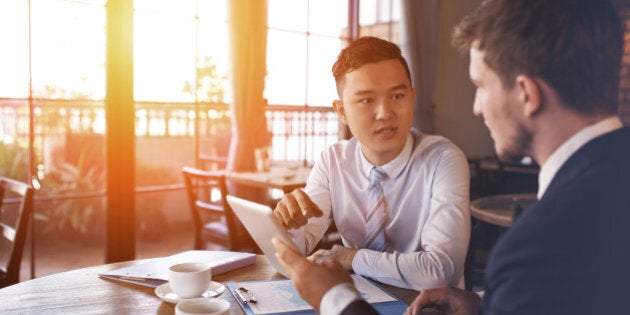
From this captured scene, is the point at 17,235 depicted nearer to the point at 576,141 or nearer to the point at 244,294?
the point at 244,294

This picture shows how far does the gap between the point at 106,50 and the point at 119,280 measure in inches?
87.7

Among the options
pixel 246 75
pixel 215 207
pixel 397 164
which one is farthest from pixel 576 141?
pixel 246 75

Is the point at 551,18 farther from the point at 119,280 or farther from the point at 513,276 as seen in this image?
the point at 119,280

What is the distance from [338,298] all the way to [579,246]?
40 cm

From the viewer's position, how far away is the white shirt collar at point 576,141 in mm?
759

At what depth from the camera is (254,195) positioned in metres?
4.05

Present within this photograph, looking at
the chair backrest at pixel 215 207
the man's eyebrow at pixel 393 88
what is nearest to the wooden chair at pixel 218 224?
the chair backrest at pixel 215 207

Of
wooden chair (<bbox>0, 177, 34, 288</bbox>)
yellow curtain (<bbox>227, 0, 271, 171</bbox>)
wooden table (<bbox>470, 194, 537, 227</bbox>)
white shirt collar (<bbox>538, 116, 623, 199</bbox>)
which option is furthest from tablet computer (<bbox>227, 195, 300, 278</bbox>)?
yellow curtain (<bbox>227, 0, 271, 171</bbox>)

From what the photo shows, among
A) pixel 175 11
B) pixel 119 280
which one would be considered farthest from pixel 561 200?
pixel 175 11

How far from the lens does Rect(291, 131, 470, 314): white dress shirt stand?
146cm

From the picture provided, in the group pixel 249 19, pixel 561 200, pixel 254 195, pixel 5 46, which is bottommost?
pixel 254 195

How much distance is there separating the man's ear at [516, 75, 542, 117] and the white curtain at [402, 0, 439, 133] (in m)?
4.37

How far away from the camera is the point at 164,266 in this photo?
149cm

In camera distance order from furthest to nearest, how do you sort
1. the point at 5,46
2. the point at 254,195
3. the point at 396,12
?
1. the point at 396,12
2. the point at 254,195
3. the point at 5,46
